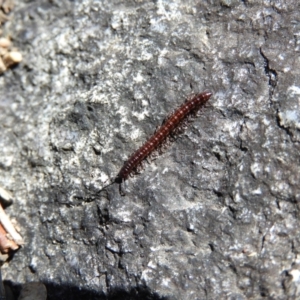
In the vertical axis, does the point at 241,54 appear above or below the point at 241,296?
above

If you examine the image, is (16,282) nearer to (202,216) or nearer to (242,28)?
(202,216)

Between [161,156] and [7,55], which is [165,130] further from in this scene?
[7,55]

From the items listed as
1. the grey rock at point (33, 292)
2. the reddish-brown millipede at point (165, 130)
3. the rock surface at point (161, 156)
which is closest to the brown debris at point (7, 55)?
the rock surface at point (161, 156)

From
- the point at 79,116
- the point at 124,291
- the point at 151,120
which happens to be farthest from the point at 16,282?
the point at 151,120

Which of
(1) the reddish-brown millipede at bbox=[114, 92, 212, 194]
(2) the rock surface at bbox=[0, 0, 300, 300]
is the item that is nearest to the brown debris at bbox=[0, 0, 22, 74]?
(2) the rock surface at bbox=[0, 0, 300, 300]

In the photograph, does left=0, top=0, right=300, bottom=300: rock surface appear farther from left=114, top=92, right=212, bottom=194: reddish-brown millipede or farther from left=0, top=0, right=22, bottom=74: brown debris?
left=0, top=0, right=22, bottom=74: brown debris

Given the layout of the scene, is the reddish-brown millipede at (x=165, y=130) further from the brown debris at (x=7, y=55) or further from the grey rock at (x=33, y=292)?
the brown debris at (x=7, y=55)

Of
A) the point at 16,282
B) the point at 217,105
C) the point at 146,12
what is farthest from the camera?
the point at 146,12
